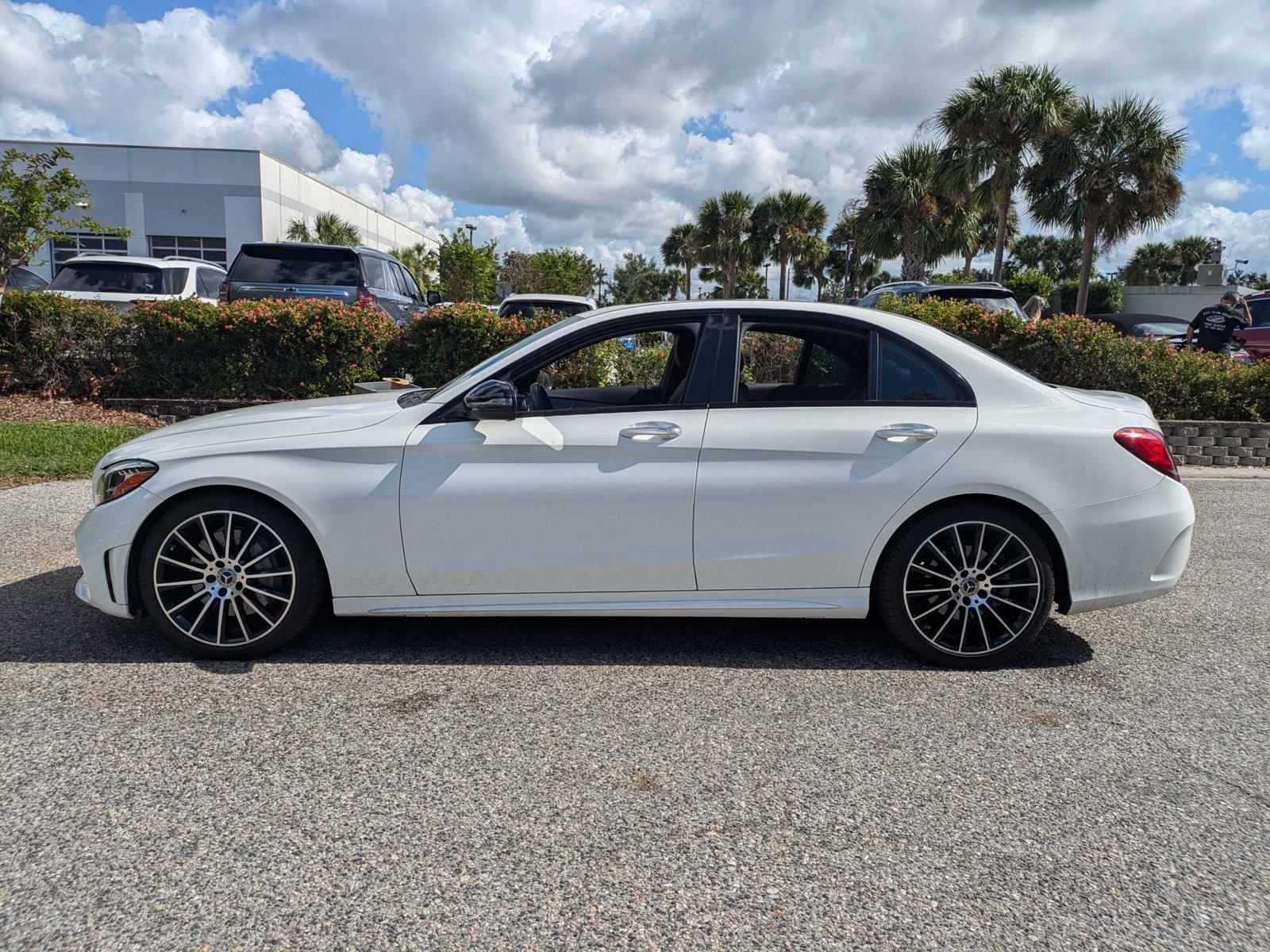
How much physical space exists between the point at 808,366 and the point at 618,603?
1.47 metres

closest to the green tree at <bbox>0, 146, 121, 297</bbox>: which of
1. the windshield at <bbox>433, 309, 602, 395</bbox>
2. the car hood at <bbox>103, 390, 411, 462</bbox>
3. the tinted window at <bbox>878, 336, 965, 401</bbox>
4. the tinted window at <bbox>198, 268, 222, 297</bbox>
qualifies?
the tinted window at <bbox>198, 268, 222, 297</bbox>

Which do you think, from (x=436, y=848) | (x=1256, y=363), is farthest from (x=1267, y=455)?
(x=436, y=848)

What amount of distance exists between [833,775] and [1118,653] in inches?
79.5

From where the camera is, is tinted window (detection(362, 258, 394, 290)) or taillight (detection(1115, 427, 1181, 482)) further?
tinted window (detection(362, 258, 394, 290))

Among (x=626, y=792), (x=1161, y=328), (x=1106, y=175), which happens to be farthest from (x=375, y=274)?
(x=1106, y=175)

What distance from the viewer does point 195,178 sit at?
40281 mm

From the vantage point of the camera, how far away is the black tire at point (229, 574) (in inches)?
149

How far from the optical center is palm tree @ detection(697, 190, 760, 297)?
185 ft

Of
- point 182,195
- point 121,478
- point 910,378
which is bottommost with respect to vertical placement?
point 121,478

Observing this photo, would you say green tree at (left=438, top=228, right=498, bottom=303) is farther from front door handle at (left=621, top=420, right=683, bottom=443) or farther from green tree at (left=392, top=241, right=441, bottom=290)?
front door handle at (left=621, top=420, right=683, bottom=443)

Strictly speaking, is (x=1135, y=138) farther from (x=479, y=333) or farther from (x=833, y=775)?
(x=833, y=775)

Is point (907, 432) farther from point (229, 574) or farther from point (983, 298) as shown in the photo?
point (983, 298)

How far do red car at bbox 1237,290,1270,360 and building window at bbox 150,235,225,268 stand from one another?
39.2 meters

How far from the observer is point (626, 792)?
2.84 metres
